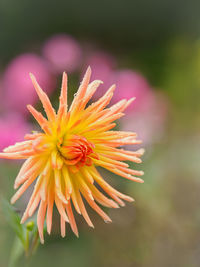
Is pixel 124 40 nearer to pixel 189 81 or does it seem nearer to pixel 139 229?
pixel 189 81

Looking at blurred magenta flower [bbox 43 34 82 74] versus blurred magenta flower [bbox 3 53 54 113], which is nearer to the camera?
blurred magenta flower [bbox 3 53 54 113]

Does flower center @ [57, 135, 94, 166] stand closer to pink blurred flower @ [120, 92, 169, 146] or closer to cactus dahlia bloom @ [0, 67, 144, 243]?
cactus dahlia bloom @ [0, 67, 144, 243]

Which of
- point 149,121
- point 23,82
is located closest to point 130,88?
point 149,121

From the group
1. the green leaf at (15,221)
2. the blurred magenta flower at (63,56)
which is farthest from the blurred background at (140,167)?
the green leaf at (15,221)

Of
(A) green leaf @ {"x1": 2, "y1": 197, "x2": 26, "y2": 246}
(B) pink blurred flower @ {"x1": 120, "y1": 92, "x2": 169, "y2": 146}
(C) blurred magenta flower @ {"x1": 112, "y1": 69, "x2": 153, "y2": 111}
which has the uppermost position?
(C) blurred magenta flower @ {"x1": 112, "y1": 69, "x2": 153, "y2": 111}

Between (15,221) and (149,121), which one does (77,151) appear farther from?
(149,121)

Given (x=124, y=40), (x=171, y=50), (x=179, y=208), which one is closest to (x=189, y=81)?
(x=171, y=50)

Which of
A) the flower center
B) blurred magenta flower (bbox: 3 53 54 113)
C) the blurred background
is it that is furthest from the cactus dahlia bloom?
blurred magenta flower (bbox: 3 53 54 113)

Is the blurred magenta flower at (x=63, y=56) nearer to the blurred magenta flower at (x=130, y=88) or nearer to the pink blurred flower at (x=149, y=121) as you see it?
the blurred magenta flower at (x=130, y=88)
